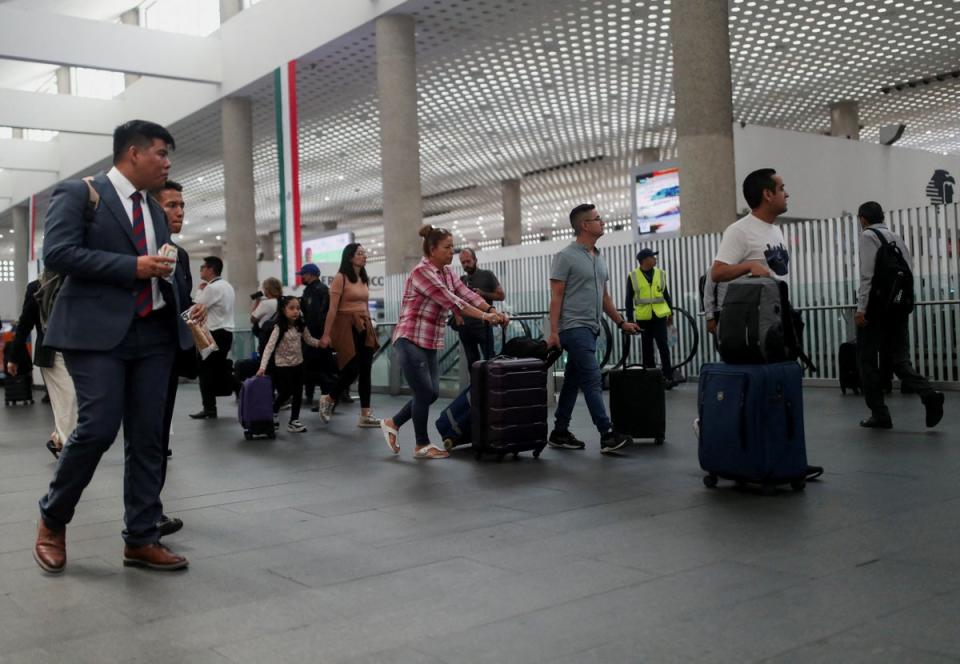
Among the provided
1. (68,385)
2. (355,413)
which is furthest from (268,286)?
(68,385)

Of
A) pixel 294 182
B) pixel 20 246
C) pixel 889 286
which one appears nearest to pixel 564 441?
pixel 889 286

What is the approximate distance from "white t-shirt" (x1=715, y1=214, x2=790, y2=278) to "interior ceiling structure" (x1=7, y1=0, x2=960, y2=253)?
13483mm

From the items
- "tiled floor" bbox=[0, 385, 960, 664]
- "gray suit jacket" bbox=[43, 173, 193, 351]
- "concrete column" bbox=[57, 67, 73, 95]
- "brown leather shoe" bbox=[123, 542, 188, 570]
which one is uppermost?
"concrete column" bbox=[57, 67, 73, 95]

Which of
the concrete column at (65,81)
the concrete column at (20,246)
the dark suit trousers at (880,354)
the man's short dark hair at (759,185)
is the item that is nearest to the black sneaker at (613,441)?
the man's short dark hair at (759,185)

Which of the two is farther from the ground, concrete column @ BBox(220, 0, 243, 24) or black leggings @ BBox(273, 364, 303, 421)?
concrete column @ BBox(220, 0, 243, 24)

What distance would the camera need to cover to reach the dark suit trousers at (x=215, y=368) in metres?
8.60

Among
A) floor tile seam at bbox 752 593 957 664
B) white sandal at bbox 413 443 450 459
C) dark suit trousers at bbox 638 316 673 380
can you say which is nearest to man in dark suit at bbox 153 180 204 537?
white sandal at bbox 413 443 450 459

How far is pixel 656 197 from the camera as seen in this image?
62.1ft

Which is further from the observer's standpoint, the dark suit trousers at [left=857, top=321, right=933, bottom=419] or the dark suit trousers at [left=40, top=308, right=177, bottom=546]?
the dark suit trousers at [left=857, top=321, right=933, bottom=419]

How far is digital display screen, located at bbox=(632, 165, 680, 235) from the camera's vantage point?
18.7 m

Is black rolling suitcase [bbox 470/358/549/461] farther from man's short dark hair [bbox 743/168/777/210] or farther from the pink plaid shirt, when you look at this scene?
man's short dark hair [bbox 743/168/777/210]

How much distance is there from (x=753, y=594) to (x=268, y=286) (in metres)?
9.02

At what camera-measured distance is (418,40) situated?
1939 centimetres

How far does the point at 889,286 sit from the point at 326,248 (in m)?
18.7
